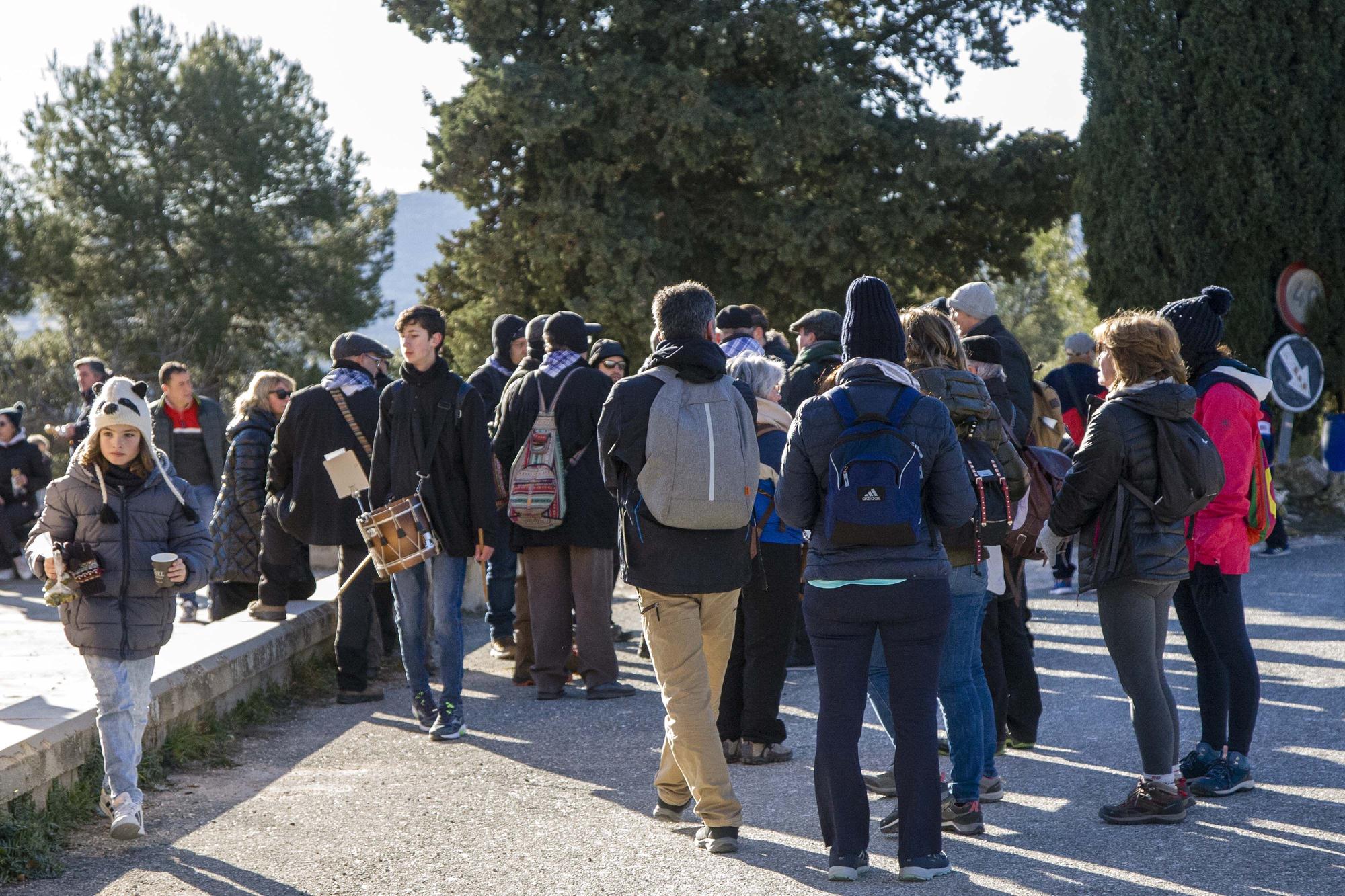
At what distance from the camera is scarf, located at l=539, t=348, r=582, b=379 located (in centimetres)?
778

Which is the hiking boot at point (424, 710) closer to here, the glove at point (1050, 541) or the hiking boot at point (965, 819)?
the hiking boot at point (965, 819)

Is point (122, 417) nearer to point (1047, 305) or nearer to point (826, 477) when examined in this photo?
point (826, 477)

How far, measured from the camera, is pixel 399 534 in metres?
6.90

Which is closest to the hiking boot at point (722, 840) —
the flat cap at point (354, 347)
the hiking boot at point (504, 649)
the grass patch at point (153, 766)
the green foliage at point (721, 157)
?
→ the grass patch at point (153, 766)

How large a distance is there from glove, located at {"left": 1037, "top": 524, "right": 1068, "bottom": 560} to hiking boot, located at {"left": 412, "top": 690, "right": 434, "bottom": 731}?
318cm

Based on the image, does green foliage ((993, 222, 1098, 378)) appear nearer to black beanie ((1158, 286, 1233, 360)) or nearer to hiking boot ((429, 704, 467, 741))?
hiking boot ((429, 704, 467, 741))

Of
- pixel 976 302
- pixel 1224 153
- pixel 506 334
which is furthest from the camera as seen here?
pixel 1224 153

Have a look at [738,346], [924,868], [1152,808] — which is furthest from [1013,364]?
[924,868]

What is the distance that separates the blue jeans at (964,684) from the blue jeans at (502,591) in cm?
445

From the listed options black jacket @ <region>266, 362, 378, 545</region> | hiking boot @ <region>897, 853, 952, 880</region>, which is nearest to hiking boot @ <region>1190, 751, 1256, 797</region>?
hiking boot @ <region>897, 853, 952, 880</region>

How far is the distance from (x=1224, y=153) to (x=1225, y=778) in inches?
473

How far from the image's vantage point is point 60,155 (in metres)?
44.8

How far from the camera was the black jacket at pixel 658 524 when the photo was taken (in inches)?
205

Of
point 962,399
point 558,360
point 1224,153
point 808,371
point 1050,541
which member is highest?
point 1224,153
